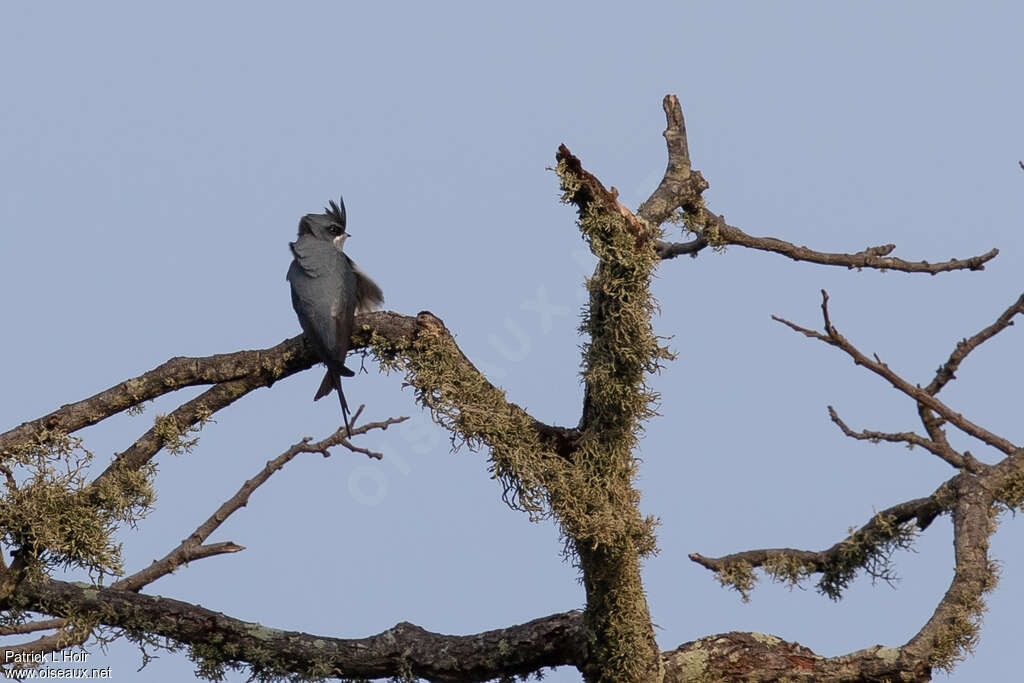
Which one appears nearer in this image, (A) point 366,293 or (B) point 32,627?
(B) point 32,627

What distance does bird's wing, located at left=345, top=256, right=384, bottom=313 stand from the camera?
555 cm

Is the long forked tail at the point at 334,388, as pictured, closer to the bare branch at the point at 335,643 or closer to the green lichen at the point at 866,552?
the bare branch at the point at 335,643

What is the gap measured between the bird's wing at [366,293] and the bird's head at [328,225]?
414 millimetres

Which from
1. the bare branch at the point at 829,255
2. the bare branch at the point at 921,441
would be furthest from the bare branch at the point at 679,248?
the bare branch at the point at 921,441

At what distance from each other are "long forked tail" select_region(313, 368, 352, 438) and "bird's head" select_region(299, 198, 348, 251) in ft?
3.08

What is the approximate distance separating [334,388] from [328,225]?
4.11ft

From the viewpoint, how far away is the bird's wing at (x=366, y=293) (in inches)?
219

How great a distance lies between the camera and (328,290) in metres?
5.21

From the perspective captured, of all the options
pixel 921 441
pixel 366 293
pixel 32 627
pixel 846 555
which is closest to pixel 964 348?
pixel 921 441

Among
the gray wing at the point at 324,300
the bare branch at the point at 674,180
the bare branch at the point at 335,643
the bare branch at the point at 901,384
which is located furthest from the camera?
the bare branch at the point at 674,180

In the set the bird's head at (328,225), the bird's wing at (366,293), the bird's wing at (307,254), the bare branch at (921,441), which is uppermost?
the bird's head at (328,225)

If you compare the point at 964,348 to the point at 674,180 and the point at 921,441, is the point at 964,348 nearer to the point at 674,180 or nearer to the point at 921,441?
the point at 921,441

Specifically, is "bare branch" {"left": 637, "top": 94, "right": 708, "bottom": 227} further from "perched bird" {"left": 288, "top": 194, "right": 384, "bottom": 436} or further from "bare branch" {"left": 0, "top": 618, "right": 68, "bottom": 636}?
"bare branch" {"left": 0, "top": 618, "right": 68, "bottom": 636}

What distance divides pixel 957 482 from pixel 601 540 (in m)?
1.90
